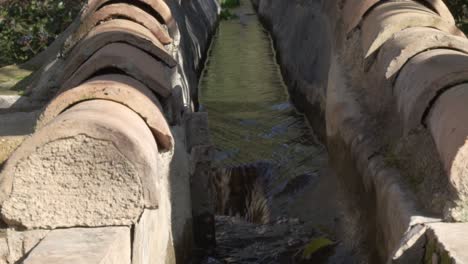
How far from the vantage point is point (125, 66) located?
14.1 feet

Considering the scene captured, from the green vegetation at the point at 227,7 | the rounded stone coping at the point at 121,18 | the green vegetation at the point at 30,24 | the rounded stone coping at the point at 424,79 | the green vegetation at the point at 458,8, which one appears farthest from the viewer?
the green vegetation at the point at 227,7

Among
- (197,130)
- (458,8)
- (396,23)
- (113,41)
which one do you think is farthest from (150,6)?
(458,8)

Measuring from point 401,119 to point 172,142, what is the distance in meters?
1.10

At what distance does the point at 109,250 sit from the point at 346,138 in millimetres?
2618

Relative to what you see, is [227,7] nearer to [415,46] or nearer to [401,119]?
[415,46]

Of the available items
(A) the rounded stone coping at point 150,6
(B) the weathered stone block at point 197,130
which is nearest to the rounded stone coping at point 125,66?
(B) the weathered stone block at point 197,130

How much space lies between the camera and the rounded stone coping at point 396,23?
5.10 m

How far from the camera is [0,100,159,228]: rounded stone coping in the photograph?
323 centimetres

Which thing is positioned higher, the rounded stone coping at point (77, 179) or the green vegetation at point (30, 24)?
the green vegetation at point (30, 24)

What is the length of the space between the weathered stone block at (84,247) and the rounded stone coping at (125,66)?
116 centimetres

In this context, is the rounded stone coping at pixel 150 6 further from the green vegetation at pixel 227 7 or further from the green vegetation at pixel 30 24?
the green vegetation at pixel 227 7

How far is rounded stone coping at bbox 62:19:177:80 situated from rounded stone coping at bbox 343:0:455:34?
4.29 feet

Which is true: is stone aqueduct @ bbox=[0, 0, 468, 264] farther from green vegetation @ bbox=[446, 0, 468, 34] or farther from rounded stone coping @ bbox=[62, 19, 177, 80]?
green vegetation @ bbox=[446, 0, 468, 34]

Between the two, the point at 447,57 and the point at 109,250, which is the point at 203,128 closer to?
the point at 447,57
